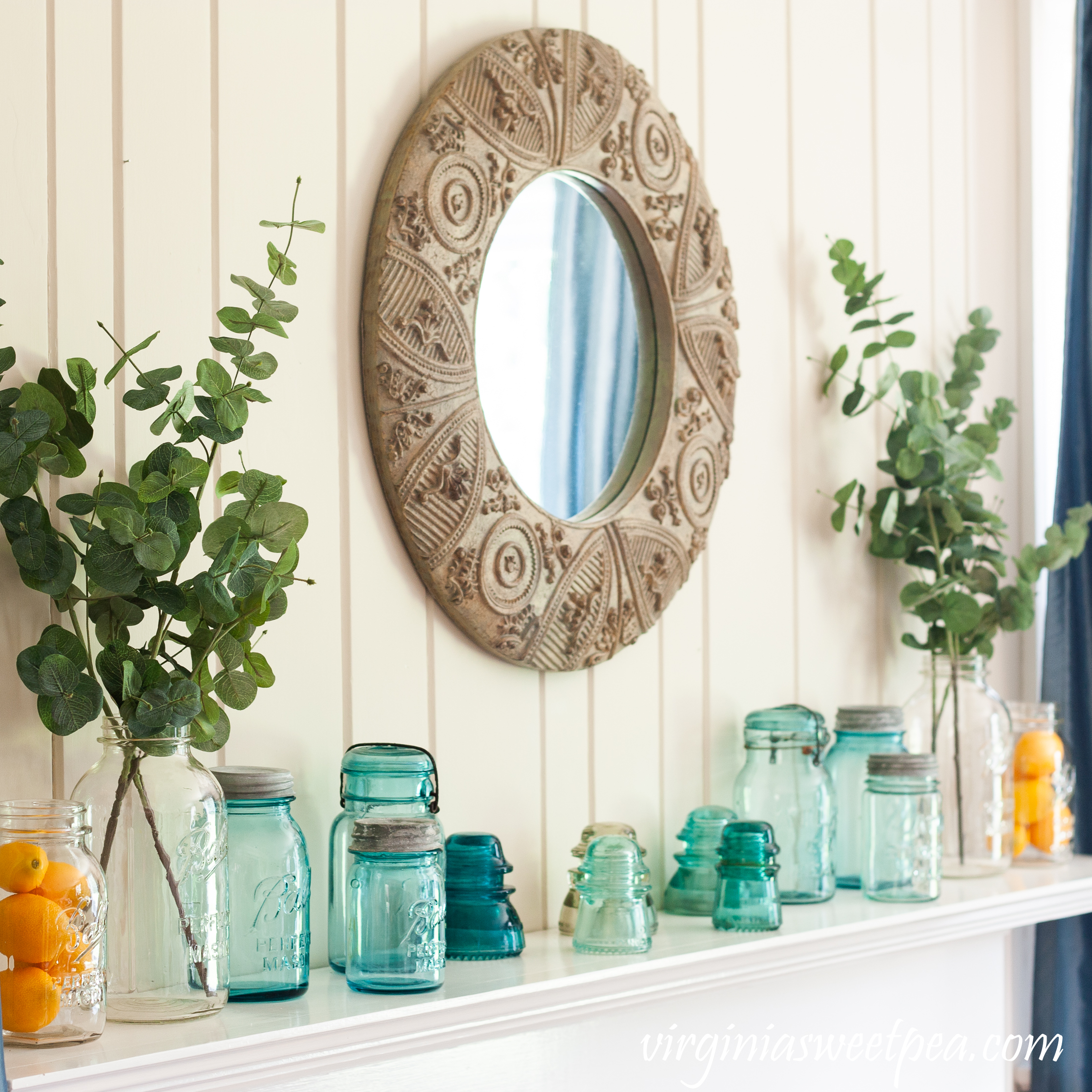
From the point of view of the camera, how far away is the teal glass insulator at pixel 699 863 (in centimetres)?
135

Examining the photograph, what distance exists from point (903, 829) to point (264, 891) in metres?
0.72

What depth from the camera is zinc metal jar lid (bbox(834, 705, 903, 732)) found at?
1.51m

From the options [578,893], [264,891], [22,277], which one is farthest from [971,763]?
[22,277]

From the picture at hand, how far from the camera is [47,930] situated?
84 centimetres

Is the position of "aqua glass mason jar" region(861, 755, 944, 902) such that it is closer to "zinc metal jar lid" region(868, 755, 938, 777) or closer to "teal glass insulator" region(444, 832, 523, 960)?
"zinc metal jar lid" region(868, 755, 938, 777)

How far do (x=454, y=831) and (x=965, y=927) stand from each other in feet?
1.91

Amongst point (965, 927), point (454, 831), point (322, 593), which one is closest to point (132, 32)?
point (322, 593)

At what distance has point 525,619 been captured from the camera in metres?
1.27

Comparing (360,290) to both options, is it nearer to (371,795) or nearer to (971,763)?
(371,795)

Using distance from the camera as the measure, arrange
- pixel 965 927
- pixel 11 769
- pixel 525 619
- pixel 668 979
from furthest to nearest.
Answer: pixel 965 927 → pixel 525 619 → pixel 668 979 → pixel 11 769

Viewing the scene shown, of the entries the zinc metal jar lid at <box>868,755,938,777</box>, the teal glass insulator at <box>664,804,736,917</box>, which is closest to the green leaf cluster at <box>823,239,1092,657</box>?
the zinc metal jar lid at <box>868,755,938,777</box>

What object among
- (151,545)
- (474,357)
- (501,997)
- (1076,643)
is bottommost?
(501,997)

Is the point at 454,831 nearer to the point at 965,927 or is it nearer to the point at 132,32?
the point at 965,927

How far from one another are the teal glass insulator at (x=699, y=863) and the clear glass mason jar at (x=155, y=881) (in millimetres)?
556
